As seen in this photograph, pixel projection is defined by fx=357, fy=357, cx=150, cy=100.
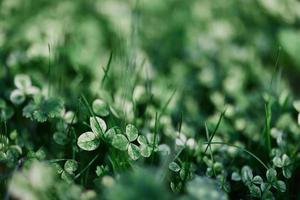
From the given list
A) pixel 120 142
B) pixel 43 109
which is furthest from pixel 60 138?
pixel 120 142

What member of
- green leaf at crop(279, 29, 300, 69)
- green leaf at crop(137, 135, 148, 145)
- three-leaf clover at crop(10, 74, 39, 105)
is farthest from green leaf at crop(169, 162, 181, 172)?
green leaf at crop(279, 29, 300, 69)

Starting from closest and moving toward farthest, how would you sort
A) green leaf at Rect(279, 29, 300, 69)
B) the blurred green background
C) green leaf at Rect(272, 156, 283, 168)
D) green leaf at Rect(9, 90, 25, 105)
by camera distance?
green leaf at Rect(272, 156, 283, 168), green leaf at Rect(9, 90, 25, 105), the blurred green background, green leaf at Rect(279, 29, 300, 69)

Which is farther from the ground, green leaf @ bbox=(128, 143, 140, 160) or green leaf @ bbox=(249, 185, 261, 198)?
green leaf @ bbox=(128, 143, 140, 160)

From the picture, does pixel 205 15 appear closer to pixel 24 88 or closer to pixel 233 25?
pixel 233 25

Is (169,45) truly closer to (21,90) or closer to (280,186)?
(21,90)

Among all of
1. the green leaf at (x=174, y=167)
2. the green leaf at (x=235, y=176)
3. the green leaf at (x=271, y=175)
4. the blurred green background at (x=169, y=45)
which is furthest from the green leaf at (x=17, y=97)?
the green leaf at (x=271, y=175)

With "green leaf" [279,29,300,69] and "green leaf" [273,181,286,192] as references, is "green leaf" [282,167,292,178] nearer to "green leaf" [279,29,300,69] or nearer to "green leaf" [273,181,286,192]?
"green leaf" [273,181,286,192]

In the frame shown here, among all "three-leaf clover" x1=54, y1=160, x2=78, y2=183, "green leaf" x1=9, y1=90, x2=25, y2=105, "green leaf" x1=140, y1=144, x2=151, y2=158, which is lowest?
"three-leaf clover" x1=54, y1=160, x2=78, y2=183
